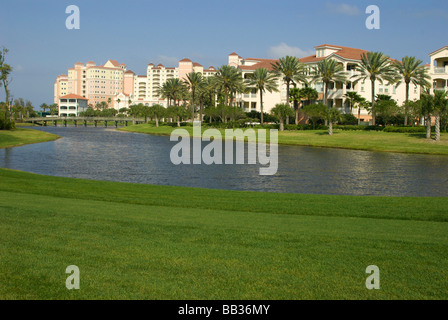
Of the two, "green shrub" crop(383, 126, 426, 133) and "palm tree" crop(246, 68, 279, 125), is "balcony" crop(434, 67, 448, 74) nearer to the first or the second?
"green shrub" crop(383, 126, 426, 133)

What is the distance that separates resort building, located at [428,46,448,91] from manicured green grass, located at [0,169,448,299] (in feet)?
256

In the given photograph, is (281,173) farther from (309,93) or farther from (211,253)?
(309,93)

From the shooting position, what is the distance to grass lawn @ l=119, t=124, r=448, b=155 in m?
54.7

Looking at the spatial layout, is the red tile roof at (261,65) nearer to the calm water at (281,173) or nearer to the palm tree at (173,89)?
the palm tree at (173,89)

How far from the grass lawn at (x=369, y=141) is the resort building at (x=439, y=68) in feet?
77.2

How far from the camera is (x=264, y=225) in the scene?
11375mm


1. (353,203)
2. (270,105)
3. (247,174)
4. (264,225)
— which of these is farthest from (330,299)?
(270,105)

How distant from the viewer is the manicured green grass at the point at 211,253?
261 inches

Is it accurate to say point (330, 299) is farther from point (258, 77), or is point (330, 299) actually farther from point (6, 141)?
point (258, 77)

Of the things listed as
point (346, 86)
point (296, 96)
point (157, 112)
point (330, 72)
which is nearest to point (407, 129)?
point (330, 72)

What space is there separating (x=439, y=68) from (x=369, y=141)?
106ft

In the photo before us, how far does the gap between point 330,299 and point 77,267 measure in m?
4.07

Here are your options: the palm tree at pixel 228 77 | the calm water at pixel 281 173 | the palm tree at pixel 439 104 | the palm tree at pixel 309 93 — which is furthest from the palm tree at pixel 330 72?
the calm water at pixel 281 173
